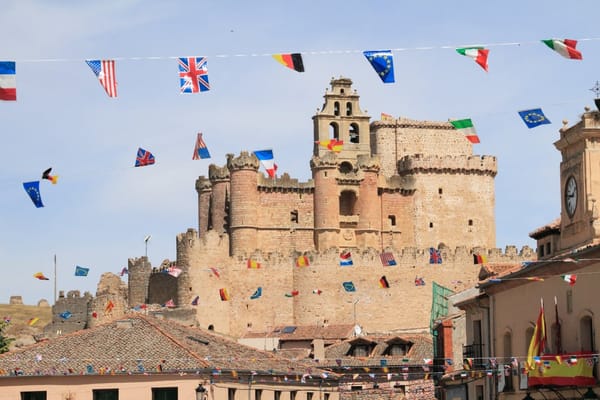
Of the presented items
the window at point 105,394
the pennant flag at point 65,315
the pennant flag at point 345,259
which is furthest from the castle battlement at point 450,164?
the window at point 105,394

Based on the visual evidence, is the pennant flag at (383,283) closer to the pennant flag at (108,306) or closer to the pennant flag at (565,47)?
the pennant flag at (108,306)

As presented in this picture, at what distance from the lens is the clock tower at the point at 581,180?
39375 millimetres

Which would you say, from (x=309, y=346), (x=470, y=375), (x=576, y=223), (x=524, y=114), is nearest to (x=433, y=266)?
(x=309, y=346)

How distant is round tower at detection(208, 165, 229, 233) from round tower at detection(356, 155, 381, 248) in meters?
7.63

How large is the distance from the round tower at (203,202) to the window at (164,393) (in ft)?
166

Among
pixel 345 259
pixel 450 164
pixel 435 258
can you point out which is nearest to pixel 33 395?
pixel 345 259

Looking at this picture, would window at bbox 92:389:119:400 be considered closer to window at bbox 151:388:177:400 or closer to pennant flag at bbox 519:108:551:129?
window at bbox 151:388:177:400

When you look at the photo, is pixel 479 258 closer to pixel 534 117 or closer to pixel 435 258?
pixel 435 258

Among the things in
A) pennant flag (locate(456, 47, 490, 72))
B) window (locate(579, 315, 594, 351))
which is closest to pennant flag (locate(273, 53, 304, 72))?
pennant flag (locate(456, 47, 490, 72))

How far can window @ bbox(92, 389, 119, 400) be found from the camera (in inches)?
1695

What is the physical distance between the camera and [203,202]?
312 feet

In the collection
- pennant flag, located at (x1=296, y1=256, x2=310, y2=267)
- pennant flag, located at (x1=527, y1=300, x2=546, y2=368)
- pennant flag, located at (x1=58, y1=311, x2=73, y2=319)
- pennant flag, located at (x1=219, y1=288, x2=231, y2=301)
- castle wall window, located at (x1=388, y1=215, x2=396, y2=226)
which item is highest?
castle wall window, located at (x1=388, y1=215, x2=396, y2=226)

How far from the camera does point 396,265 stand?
84.7m

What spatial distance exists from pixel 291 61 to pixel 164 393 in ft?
49.9
